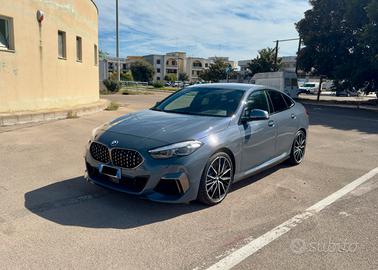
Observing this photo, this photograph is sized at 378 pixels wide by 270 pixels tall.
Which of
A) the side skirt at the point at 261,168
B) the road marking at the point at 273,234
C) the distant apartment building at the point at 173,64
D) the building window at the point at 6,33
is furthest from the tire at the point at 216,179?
the distant apartment building at the point at 173,64

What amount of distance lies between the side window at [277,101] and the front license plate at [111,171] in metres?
2.98

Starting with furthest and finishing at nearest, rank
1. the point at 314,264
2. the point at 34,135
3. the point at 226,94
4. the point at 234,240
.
Result: the point at 34,135 → the point at 226,94 → the point at 234,240 → the point at 314,264

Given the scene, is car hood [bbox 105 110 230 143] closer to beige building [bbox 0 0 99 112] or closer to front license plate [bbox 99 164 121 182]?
front license plate [bbox 99 164 121 182]

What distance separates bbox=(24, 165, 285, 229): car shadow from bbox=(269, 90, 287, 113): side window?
2407 mm

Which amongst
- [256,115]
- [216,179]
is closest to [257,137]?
[256,115]

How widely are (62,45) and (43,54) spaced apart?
1.88 meters

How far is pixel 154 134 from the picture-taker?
4223 mm

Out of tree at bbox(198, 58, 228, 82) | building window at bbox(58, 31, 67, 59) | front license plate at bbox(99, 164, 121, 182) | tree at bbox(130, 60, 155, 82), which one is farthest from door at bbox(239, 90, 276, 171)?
tree at bbox(130, 60, 155, 82)

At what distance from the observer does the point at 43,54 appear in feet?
38.6

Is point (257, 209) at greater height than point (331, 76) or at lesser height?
lesser

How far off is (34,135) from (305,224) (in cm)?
723

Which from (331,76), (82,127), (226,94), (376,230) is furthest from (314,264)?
(331,76)

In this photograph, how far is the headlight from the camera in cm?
396

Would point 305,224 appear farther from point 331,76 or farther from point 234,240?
point 331,76
